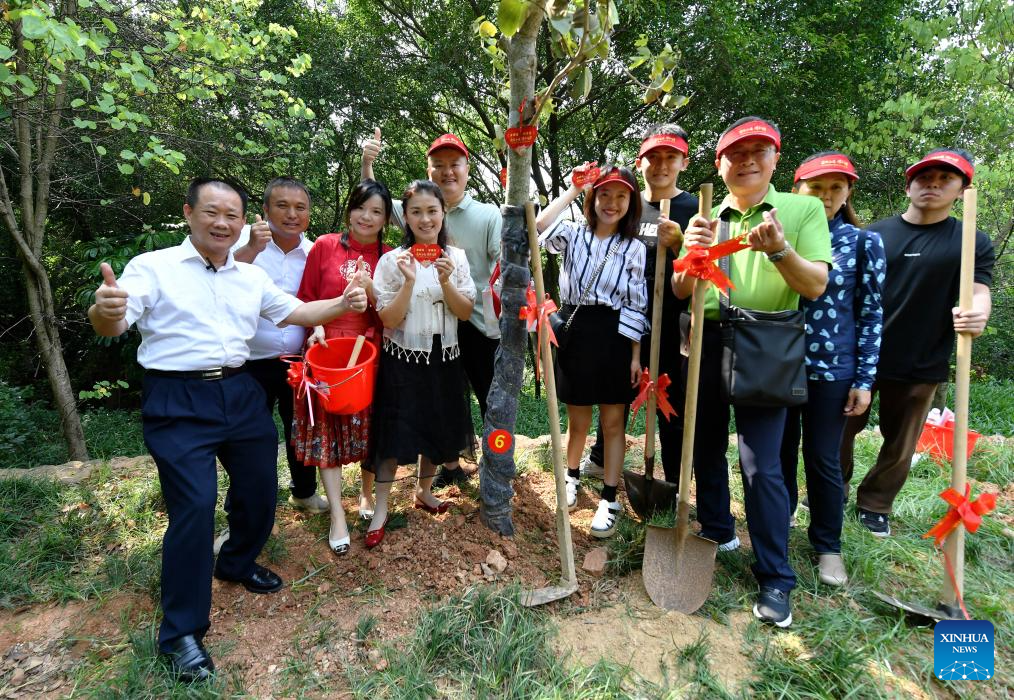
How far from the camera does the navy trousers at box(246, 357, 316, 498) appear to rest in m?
3.16

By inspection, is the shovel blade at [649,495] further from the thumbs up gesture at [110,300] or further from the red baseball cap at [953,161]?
A: the thumbs up gesture at [110,300]

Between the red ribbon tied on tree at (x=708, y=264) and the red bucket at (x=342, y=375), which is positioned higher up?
the red ribbon tied on tree at (x=708, y=264)

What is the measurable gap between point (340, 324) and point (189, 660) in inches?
66.7

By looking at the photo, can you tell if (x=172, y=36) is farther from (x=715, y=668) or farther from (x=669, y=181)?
(x=715, y=668)

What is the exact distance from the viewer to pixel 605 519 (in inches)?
128

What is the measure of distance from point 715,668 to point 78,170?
8.35 m

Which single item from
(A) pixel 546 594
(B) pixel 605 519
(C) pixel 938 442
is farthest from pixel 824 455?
(C) pixel 938 442

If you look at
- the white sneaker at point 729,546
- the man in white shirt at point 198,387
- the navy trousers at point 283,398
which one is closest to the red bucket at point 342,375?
the man in white shirt at point 198,387

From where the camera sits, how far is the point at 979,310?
2.84 metres

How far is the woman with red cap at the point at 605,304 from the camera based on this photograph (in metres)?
3.13

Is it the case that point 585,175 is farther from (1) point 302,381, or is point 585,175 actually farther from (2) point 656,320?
(1) point 302,381

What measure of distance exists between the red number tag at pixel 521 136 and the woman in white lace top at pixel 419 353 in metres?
0.57

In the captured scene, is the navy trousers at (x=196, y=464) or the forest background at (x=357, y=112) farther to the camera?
the forest background at (x=357, y=112)

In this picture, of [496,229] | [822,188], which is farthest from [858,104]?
[496,229]
